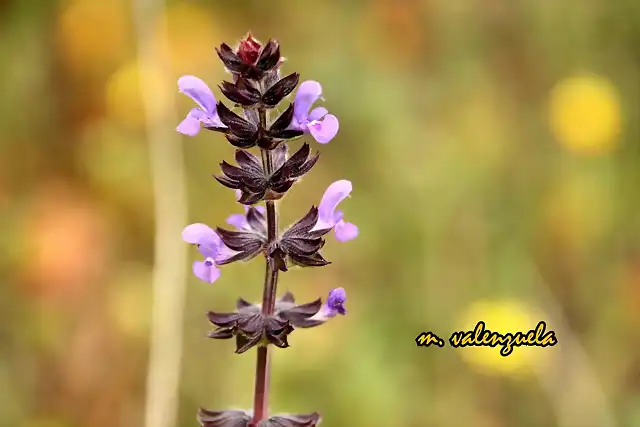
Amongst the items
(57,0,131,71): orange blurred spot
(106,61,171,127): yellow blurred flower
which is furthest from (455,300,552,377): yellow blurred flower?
(57,0,131,71): orange blurred spot

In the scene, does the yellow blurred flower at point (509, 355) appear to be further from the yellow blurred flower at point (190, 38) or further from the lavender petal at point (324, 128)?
the yellow blurred flower at point (190, 38)

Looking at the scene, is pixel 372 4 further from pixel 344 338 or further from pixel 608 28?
pixel 344 338

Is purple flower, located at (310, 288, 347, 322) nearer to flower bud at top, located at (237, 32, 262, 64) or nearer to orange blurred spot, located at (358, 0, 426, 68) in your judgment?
flower bud at top, located at (237, 32, 262, 64)

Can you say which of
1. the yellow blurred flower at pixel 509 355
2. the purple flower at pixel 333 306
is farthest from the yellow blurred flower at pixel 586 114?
the purple flower at pixel 333 306

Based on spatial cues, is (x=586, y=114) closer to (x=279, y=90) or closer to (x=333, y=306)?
(x=333, y=306)

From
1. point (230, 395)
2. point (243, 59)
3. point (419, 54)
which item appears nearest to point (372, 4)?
point (419, 54)
